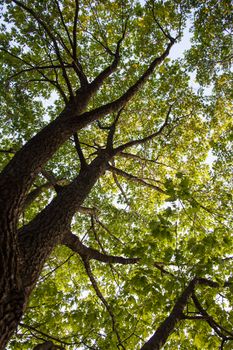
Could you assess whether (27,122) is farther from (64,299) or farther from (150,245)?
(150,245)

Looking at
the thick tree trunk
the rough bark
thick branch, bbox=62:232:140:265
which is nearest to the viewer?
the rough bark

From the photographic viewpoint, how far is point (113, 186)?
443 inches

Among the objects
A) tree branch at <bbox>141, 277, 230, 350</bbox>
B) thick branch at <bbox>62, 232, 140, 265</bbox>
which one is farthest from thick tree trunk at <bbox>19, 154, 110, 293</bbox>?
tree branch at <bbox>141, 277, 230, 350</bbox>

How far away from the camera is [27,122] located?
9.07 meters

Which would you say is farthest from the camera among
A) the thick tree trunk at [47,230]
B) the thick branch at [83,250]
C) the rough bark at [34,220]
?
the thick branch at [83,250]

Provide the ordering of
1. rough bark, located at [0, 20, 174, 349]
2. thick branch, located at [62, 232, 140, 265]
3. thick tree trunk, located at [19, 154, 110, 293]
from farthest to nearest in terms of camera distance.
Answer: thick branch, located at [62, 232, 140, 265] < thick tree trunk, located at [19, 154, 110, 293] < rough bark, located at [0, 20, 174, 349]

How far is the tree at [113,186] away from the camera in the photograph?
376cm

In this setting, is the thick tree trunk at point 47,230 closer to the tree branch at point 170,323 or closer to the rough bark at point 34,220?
the rough bark at point 34,220

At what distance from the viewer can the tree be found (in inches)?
148

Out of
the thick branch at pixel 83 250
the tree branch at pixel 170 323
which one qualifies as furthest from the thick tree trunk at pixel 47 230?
the tree branch at pixel 170 323

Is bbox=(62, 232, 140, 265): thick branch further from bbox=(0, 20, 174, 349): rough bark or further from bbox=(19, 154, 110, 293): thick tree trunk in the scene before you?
bbox=(0, 20, 174, 349): rough bark

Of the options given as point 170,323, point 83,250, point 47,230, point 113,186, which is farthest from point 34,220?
point 113,186

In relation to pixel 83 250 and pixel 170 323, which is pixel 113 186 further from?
pixel 170 323

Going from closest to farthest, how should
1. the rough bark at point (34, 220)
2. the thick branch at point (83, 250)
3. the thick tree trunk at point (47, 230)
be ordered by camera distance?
1. the rough bark at point (34, 220)
2. the thick tree trunk at point (47, 230)
3. the thick branch at point (83, 250)
